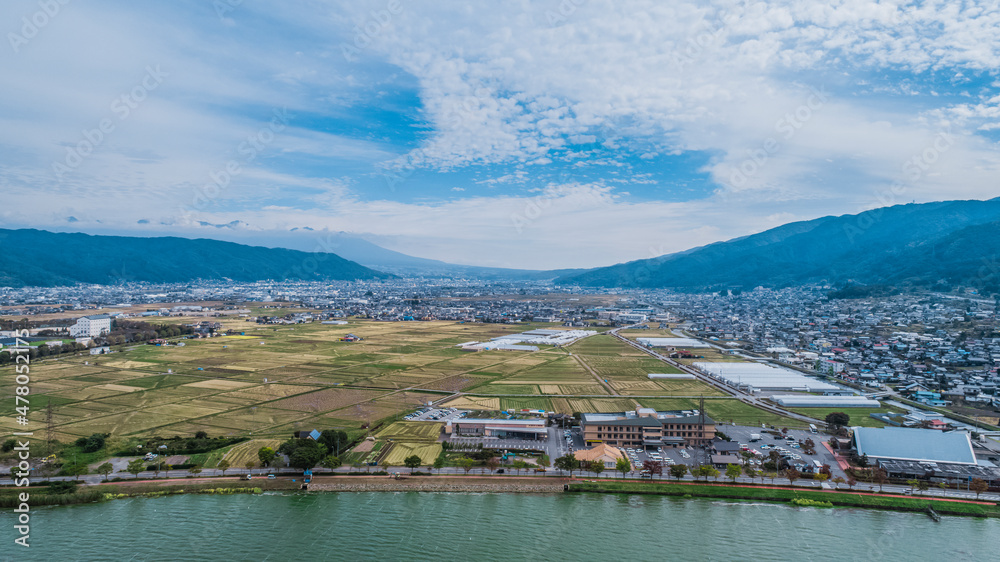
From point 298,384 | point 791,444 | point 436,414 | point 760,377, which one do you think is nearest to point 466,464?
point 436,414

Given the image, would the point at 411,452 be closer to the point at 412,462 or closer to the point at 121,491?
the point at 412,462

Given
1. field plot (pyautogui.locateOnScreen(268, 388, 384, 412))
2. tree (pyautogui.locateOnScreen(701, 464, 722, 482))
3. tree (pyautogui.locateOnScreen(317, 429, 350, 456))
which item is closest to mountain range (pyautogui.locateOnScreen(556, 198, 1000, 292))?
tree (pyautogui.locateOnScreen(701, 464, 722, 482))

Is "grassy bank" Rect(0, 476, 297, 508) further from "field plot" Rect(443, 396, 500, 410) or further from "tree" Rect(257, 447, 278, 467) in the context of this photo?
"field plot" Rect(443, 396, 500, 410)

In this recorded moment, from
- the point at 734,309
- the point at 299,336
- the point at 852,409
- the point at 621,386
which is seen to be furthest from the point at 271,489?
the point at 734,309

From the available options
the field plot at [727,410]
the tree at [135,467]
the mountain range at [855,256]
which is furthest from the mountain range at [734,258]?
the tree at [135,467]

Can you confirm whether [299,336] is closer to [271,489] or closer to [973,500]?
[271,489]

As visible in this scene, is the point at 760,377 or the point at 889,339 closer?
the point at 760,377

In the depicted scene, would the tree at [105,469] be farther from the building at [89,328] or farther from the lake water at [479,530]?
the building at [89,328]
